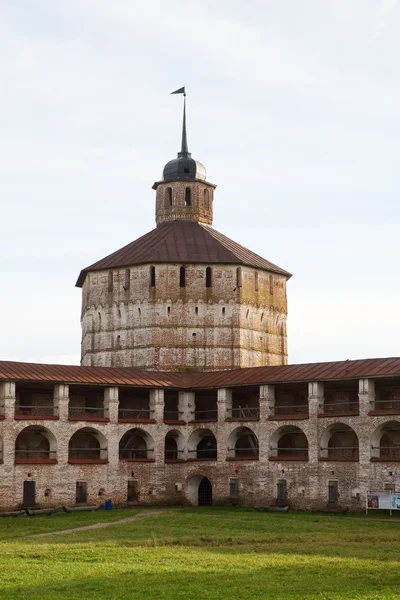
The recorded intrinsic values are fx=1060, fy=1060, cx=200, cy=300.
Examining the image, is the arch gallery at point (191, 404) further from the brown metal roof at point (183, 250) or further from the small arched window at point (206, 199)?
the small arched window at point (206, 199)

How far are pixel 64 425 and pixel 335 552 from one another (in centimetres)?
2551

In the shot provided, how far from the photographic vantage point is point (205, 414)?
63.2 meters

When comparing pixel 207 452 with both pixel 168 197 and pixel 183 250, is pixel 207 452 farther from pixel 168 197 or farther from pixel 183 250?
pixel 168 197

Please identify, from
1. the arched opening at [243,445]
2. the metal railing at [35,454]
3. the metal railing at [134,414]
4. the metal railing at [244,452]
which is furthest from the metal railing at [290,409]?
the metal railing at [35,454]

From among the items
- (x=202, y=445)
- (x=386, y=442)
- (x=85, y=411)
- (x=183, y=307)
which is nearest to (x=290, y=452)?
(x=386, y=442)

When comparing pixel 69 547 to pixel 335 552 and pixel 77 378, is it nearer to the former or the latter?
pixel 335 552

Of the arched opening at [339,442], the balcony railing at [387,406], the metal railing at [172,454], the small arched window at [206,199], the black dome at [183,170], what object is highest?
the black dome at [183,170]

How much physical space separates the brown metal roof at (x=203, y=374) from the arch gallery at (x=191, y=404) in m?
0.12

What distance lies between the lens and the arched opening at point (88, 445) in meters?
58.7

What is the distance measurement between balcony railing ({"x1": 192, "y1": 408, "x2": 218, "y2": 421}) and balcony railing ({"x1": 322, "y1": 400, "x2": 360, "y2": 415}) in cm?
727

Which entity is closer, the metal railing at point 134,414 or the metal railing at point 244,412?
the metal railing at point 244,412

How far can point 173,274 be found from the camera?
6912 centimetres

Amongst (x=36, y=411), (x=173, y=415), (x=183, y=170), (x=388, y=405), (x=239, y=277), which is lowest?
(x=173, y=415)

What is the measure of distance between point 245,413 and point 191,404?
10.8ft
